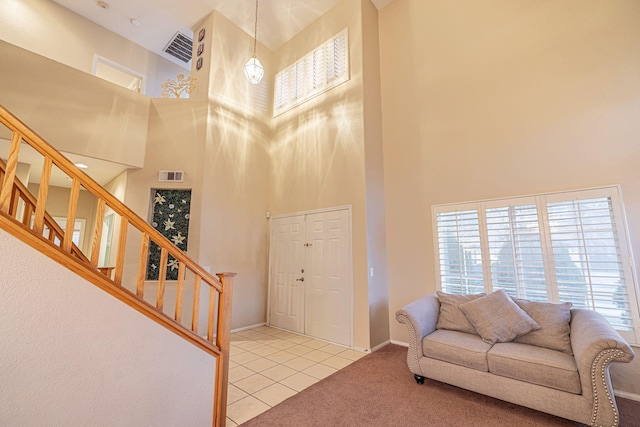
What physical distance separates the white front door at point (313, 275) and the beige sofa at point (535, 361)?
4.72ft

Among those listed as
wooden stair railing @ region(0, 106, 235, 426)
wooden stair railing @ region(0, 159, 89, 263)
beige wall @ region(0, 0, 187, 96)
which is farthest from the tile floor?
beige wall @ region(0, 0, 187, 96)

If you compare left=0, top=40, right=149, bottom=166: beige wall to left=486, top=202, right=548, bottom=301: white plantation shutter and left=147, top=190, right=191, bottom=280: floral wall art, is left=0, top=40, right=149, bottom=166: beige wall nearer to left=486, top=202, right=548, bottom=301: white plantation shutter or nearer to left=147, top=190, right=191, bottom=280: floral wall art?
left=147, top=190, right=191, bottom=280: floral wall art

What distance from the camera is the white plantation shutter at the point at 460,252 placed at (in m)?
3.77

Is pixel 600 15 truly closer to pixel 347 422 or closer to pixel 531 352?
pixel 531 352

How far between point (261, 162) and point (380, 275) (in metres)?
3.33

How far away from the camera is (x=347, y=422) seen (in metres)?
2.44

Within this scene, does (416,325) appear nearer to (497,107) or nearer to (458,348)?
(458,348)

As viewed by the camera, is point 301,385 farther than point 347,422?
Yes

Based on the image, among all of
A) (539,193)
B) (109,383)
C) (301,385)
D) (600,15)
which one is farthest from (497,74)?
(109,383)

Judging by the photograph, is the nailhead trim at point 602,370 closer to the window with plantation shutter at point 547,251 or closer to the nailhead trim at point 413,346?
the window with plantation shutter at point 547,251

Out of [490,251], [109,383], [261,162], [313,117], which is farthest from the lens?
[261,162]

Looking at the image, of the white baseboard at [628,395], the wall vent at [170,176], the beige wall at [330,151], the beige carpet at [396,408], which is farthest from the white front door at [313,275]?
the white baseboard at [628,395]

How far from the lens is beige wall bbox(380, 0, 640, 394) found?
3.06 metres

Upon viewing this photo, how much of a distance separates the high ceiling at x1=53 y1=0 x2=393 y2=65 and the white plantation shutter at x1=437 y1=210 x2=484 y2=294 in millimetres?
4156
